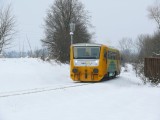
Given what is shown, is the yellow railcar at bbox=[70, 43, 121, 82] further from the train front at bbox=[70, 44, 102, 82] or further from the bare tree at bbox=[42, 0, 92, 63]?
the bare tree at bbox=[42, 0, 92, 63]

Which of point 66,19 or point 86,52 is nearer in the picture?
point 86,52

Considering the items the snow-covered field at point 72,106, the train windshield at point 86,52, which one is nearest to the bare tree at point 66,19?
the train windshield at point 86,52

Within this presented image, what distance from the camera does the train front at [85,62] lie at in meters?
27.9

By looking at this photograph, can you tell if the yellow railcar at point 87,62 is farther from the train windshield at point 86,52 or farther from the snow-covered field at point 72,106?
the snow-covered field at point 72,106

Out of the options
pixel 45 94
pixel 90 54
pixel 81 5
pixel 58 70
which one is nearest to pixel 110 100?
pixel 45 94

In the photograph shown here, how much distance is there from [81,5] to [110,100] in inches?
1704

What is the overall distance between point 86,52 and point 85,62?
717 millimetres

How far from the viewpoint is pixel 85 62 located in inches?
1104

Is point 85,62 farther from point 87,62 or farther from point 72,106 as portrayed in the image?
point 72,106

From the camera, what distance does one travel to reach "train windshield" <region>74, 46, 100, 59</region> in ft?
92.0

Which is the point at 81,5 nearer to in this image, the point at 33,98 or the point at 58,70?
the point at 58,70

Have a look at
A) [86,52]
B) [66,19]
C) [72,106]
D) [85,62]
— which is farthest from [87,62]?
[66,19]

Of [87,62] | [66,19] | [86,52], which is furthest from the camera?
[66,19]

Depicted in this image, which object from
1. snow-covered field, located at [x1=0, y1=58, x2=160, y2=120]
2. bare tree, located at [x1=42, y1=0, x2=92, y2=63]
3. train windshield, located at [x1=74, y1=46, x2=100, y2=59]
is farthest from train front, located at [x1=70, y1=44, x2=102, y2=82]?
bare tree, located at [x1=42, y1=0, x2=92, y2=63]
